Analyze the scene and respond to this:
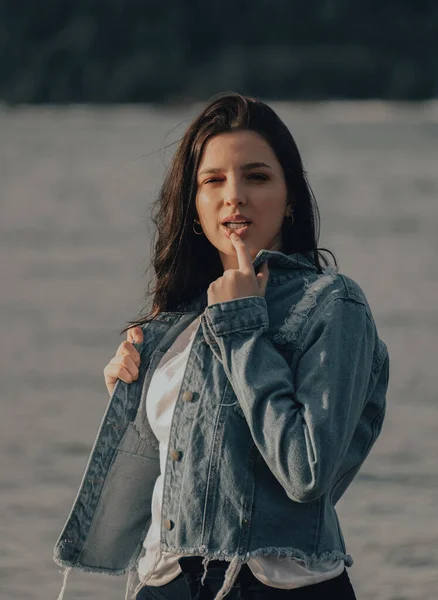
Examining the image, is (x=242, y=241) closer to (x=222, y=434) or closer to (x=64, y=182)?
(x=222, y=434)

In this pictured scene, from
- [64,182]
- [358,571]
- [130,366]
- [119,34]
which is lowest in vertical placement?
[358,571]

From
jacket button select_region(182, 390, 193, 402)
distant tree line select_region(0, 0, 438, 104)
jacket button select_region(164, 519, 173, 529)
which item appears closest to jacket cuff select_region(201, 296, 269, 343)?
jacket button select_region(182, 390, 193, 402)

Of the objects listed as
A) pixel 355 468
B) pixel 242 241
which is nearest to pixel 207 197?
pixel 242 241

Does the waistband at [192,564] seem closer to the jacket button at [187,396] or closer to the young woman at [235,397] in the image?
the young woman at [235,397]

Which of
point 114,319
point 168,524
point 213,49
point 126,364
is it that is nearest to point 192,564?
point 168,524

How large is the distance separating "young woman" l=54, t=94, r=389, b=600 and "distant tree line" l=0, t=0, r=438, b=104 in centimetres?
4965

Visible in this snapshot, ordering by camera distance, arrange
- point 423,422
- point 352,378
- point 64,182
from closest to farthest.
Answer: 1. point 352,378
2. point 423,422
3. point 64,182

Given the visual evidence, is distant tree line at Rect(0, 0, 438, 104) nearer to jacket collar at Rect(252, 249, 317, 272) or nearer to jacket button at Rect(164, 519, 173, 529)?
jacket collar at Rect(252, 249, 317, 272)

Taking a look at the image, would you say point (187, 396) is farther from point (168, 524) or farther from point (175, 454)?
point (168, 524)

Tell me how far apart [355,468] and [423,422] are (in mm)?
4807

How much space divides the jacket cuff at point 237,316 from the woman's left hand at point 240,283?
0.08 feet

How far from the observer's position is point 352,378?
261cm

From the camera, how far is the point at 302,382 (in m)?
2.60

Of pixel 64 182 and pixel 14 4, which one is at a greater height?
pixel 14 4
